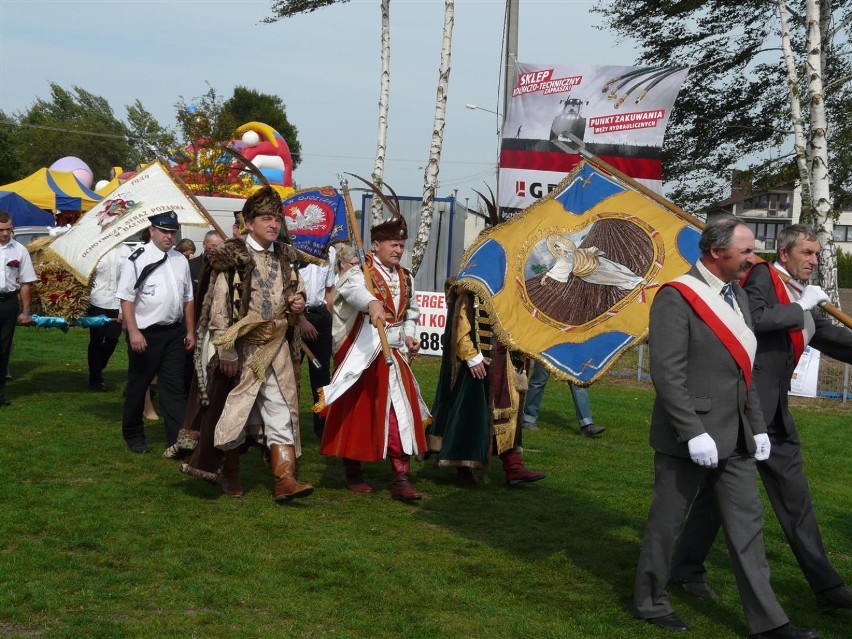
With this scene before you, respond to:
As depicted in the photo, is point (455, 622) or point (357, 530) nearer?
point (455, 622)

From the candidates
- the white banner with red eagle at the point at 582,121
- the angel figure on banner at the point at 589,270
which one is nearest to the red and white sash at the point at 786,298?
the angel figure on banner at the point at 589,270

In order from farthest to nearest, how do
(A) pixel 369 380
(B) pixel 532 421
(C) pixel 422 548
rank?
(B) pixel 532 421
(A) pixel 369 380
(C) pixel 422 548

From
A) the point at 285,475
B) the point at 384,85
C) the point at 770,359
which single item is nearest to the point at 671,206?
the point at 770,359

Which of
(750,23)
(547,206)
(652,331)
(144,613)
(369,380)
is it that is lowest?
(144,613)

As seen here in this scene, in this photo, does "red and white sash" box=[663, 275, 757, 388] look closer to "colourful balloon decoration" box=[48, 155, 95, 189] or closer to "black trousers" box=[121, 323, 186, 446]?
"black trousers" box=[121, 323, 186, 446]

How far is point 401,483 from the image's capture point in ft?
23.2

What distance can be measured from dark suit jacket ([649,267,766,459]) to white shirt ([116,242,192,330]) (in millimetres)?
4574

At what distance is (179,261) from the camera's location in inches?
323

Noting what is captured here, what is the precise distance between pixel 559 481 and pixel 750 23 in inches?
485

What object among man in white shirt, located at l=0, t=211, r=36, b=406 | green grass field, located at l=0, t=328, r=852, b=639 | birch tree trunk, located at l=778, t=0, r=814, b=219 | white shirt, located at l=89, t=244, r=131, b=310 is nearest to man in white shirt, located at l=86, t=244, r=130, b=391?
white shirt, located at l=89, t=244, r=131, b=310

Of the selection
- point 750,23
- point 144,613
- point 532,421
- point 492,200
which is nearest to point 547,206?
point 492,200

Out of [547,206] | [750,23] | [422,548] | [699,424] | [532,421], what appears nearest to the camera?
[699,424]

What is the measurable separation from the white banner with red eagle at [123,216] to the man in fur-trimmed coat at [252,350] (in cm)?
161

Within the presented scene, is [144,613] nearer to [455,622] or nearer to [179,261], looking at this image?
[455,622]
